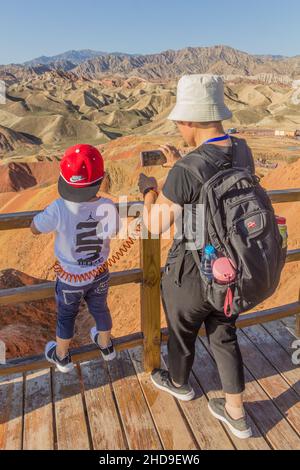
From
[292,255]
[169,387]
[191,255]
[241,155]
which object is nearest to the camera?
[241,155]

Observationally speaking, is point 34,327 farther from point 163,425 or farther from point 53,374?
point 163,425

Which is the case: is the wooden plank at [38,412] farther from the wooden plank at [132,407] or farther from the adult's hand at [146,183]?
the adult's hand at [146,183]

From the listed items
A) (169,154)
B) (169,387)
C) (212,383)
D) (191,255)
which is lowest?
(212,383)

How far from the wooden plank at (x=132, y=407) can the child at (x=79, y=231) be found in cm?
54

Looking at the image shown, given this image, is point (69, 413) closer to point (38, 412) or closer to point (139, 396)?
point (38, 412)

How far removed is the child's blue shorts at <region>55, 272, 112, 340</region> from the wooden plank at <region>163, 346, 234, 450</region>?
88 centimetres

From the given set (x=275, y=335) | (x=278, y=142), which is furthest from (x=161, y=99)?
(x=275, y=335)

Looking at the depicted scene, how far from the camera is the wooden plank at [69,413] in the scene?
8.81 ft

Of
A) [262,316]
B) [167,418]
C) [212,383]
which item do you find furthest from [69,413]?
[262,316]

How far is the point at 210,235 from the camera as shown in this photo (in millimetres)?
2219

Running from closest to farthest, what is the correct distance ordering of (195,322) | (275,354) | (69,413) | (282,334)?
(195,322)
(69,413)
(275,354)
(282,334)

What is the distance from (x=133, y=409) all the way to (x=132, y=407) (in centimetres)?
2

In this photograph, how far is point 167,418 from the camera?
2885mm

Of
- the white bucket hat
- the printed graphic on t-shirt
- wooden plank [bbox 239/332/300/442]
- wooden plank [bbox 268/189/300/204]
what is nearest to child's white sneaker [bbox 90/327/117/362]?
the printed graphic on t-shirt
